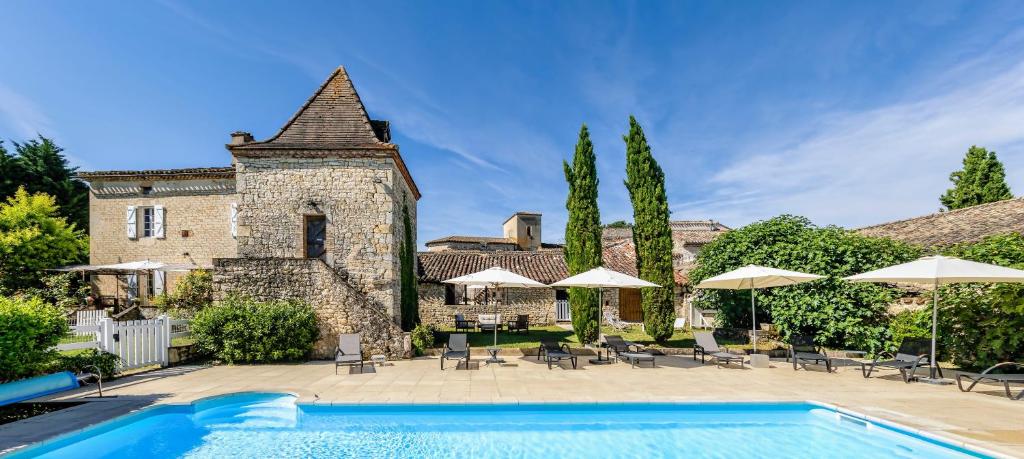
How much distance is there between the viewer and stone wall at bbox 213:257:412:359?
12.0m

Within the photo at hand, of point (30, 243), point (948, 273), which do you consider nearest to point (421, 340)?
point (948, 273)

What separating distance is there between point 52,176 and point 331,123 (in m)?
30.6

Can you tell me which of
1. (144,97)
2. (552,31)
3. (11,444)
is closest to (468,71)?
(552,31)

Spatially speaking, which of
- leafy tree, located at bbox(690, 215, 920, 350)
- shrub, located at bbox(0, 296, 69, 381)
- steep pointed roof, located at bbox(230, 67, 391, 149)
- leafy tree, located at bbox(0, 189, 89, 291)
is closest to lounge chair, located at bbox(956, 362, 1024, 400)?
leafy tree, located at bbox(690, 215, 920, 350)

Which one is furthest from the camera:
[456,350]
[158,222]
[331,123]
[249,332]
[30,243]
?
[158,222]

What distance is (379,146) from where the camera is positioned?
508 inches

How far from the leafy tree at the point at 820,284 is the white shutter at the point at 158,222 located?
26.5 m

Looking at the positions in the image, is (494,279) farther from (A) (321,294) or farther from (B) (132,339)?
(B) (132,339)

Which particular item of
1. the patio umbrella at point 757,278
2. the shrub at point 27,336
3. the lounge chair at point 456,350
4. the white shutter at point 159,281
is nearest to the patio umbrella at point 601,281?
the patio umbrella at point 757,278

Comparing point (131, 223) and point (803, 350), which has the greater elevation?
point (131, 223)

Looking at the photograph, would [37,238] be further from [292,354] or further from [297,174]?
[292,354]

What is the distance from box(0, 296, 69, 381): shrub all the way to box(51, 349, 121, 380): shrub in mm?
324

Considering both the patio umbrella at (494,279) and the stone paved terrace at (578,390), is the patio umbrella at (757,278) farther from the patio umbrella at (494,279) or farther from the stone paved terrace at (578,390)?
the patio umbrella at (494,279)

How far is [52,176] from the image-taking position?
30.0m
